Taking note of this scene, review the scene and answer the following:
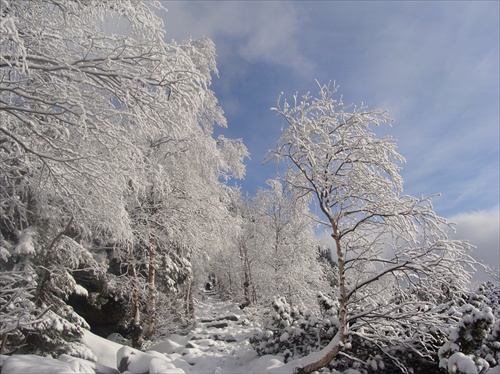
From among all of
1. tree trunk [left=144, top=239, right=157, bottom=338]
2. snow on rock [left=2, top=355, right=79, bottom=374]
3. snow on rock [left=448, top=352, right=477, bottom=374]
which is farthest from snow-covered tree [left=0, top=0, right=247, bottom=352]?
snow on rock [left=448, top=352, right=477, bottom=374]

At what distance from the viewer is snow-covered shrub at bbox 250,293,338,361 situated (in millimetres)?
8305

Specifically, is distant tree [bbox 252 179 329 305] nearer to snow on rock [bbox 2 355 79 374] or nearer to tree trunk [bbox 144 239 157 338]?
tree trunk [bbox 144 239 157 338]

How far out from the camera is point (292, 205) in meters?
7.07

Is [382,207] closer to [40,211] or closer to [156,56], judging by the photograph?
[156,56]

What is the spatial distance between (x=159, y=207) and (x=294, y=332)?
4.93 m

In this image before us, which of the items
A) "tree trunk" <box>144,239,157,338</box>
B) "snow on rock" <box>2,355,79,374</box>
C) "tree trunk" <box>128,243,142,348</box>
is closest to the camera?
"snow on rock" <box>2,355,79,374</box>

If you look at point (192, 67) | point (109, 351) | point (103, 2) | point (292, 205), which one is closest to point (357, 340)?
point (292, 205)

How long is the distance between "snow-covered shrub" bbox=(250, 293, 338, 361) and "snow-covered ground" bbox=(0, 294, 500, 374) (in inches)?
16.9

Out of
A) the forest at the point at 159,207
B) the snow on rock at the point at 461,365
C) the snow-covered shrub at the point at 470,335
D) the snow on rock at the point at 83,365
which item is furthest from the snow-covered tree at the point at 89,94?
the snow-covered shrub at the point at 470,335

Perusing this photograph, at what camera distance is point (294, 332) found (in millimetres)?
8703

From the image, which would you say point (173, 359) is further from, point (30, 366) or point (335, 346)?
point (30, 366)

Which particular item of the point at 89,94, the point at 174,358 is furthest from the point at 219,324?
the point at 89,94

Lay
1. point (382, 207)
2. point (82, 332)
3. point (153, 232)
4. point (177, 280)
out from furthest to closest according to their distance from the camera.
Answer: point (177, 280) < point (153, 232) < point (82, 332) < point (382, 207)

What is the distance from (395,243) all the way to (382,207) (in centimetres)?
76
